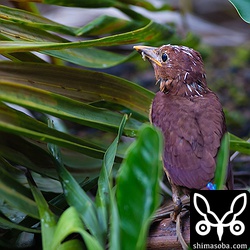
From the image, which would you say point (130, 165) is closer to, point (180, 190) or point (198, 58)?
point (180, 190)

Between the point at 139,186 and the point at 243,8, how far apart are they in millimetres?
892

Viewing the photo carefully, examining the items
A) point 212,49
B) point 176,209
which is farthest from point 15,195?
point 212,49

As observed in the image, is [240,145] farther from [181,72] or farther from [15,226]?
[15,226]

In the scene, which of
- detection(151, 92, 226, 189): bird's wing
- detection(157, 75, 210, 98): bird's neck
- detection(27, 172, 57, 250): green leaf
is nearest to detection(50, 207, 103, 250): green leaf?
detection(27, 172, 57, 250): green leaf

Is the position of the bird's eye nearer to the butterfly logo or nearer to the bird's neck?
the bird's neck

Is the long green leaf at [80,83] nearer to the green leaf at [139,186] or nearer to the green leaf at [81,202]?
the green leaf at [81,202]

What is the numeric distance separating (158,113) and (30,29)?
585 mm

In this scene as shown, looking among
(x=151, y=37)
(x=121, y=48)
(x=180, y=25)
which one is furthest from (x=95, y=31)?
(x=180, y=25)

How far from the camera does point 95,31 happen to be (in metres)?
2.78

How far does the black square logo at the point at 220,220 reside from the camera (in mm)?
1838

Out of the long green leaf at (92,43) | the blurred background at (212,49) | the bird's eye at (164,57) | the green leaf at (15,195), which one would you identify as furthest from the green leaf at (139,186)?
the blurred background at (212,49)

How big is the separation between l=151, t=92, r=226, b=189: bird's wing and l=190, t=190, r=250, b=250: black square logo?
0.13m

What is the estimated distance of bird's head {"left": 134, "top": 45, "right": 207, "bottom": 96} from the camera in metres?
2.36

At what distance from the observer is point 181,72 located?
2377 mm
